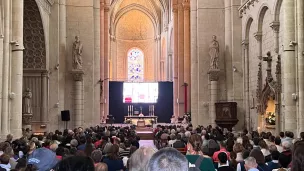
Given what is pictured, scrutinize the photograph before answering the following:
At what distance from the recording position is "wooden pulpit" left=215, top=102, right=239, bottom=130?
24375 mm

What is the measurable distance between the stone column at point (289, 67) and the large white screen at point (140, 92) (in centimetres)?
Result: 3063

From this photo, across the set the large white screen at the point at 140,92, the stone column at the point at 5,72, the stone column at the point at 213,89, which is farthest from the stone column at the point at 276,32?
the large white screen at the point at 140,92

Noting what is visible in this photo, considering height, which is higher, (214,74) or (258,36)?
(258,36)

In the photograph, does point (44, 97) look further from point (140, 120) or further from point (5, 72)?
point (140, 120)

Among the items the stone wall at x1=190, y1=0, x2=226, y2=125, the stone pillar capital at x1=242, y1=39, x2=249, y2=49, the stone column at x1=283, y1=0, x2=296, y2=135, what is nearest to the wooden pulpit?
the stone wall at x1=190, y1=0, x2=226, y2=125

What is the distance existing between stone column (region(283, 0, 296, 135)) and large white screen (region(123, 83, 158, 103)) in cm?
3063

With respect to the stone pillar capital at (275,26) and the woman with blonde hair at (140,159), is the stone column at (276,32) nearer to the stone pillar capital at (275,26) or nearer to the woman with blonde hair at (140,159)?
the stone pillar capital at (275,26)

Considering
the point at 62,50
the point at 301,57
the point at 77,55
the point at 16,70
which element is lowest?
the point at 16,70

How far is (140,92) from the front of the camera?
4725cm

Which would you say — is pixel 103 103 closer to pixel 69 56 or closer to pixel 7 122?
pixel 69 56

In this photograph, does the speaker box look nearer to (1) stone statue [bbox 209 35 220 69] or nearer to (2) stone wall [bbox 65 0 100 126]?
(2) stone wall [bbox 65 0 100 126]

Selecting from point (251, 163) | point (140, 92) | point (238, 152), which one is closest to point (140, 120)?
point (140, 92)

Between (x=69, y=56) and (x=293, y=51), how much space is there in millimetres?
15025

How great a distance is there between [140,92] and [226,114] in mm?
23305
